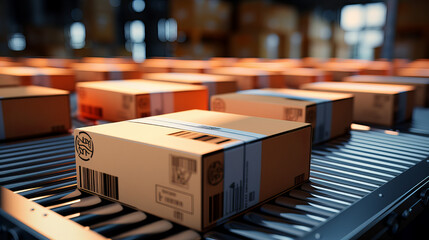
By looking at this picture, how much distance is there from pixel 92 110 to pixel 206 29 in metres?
6.42

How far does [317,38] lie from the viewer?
11469mm

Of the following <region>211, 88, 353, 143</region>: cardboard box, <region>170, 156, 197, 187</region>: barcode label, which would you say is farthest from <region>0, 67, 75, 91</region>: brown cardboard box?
<region>170, 156, 197, 187</region>: barcode label

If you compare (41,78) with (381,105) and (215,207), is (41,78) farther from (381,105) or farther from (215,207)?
(215,207)

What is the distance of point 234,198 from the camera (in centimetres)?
97

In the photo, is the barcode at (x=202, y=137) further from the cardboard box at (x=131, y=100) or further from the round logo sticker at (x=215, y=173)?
the cardboard box at (x=131, y=100)

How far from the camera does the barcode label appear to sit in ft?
2.87

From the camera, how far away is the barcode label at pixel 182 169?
0.88 metres

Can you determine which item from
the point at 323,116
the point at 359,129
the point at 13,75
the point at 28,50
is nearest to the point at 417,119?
the point at 359,129

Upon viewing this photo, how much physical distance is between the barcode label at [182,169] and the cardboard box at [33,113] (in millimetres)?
1256

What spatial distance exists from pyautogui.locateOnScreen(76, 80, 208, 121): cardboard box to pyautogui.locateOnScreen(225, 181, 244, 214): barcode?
1190 mm

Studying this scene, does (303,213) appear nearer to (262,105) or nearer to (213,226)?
(213,226)

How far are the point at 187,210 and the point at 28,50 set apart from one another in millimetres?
9878

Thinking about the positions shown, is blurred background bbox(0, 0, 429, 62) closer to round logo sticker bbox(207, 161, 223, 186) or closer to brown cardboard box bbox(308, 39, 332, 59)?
brown cardboard box bbox(308, 39, 332, 59)

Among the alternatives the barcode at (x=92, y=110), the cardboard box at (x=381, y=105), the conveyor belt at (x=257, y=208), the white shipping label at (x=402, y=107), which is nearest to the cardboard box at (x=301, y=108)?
the conveyor belt at (x=257, y=208)
